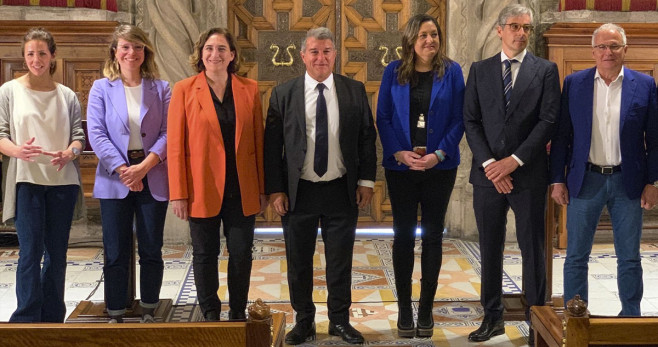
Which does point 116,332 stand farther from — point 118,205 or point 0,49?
point 0,49

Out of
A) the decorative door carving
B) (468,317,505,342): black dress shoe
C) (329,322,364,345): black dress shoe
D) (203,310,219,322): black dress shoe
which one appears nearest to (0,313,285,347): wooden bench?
(203,310,219,322): black dress shoe

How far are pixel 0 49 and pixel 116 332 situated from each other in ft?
18.2

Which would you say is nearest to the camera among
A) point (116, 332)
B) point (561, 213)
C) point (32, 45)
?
point (116, 332)

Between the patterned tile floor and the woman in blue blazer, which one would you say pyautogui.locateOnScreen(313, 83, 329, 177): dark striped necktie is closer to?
the woman in blue blazer

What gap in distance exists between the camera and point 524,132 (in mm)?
4156

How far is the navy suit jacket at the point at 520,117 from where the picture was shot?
13.5ft

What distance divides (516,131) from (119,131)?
A: 2060 mm

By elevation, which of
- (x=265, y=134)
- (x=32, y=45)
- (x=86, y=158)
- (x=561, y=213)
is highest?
(x=32, y=45)

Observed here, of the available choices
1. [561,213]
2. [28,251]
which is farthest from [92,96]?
[561,213]

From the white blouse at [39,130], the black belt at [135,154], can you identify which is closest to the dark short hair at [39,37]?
the white blouse at [39,130]

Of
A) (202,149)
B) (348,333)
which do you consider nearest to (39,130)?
(202,149)

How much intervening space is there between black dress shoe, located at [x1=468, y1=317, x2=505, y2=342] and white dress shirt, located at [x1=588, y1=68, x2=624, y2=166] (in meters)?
1.00

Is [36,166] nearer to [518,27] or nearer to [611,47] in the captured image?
[518,27]

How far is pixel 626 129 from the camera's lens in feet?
13.2
